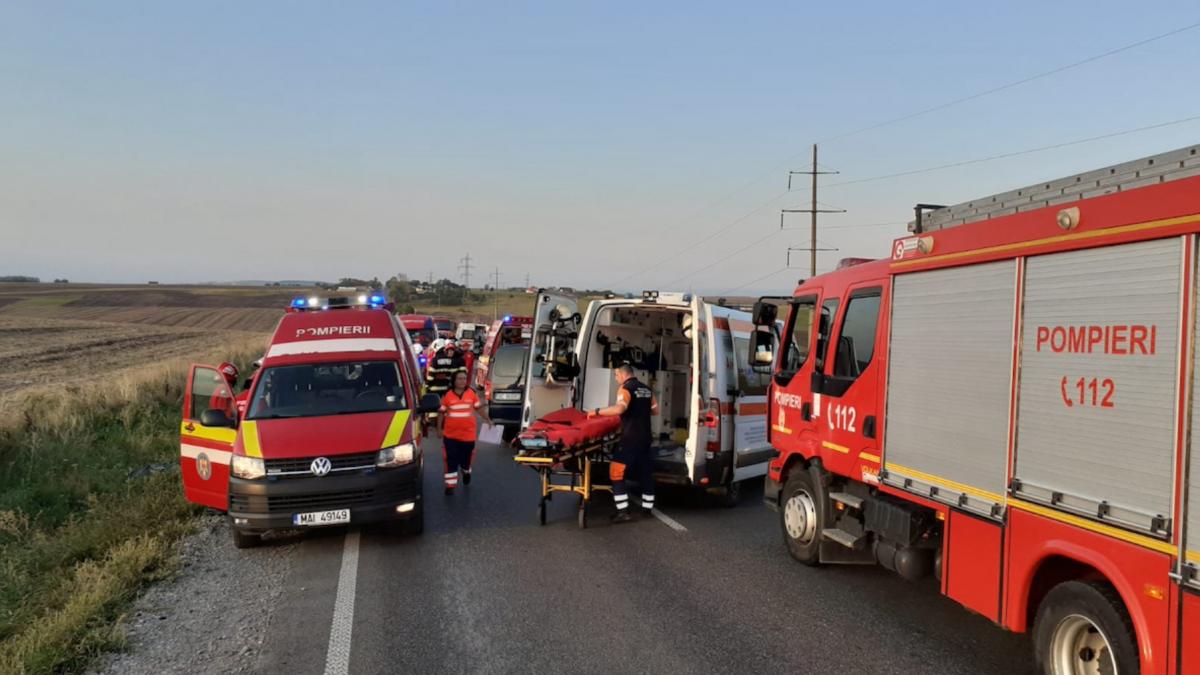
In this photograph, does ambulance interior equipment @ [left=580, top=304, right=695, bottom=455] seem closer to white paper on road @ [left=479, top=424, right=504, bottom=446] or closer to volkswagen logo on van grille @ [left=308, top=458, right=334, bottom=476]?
white paper on road @ [left=479, top=424, right=504, bottom=446]

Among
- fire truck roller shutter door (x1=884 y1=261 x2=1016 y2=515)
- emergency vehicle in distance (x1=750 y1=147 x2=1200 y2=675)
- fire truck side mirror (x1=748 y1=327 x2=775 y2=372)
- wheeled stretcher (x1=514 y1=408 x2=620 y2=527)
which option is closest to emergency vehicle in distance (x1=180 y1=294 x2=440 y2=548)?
wheeled stretcher (x1=514 y1=408 x2=620 y2=527)

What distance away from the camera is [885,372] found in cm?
565

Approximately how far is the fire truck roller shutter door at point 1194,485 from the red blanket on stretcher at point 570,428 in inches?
221

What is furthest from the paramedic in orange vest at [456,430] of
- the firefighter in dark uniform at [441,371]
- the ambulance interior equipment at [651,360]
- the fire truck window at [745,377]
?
the firefighter in dark uniform at [441,371]

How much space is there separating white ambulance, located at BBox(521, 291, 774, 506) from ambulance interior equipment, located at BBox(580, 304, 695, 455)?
0.04ft

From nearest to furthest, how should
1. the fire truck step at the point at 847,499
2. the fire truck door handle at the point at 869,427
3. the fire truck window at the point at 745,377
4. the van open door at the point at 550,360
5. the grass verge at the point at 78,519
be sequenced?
the grass verge at the point at 78,519
the fire truck door handle at the point at 869,427
the fire truck step at the point at 847,499
the fire truck window at the point at 745,377
the van open door at the point at 550,360

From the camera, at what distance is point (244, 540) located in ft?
25.4

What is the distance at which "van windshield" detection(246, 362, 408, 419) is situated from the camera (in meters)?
8.28

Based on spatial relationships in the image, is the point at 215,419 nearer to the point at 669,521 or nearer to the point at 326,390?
the point at 326,390

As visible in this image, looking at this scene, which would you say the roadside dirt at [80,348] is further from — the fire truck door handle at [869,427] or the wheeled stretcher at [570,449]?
the fire truck door handle at [869,427]

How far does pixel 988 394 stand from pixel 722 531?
419 centimetres

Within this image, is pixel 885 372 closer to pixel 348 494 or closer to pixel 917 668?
pixel 917 668

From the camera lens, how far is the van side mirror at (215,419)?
25.2 feet

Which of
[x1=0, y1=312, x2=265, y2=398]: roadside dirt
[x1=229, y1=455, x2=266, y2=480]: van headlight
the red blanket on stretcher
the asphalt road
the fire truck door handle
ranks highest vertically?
the fire truck door handle
